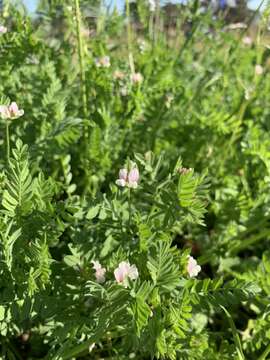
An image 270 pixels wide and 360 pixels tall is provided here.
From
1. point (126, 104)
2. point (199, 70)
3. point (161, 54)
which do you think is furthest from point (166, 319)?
point (199, 70)

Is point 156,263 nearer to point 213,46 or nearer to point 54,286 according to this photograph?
point 54,286

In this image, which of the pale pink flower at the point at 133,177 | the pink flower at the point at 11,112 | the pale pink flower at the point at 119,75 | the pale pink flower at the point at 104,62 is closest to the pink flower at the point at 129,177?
the pale pink flower at the point at 133,177

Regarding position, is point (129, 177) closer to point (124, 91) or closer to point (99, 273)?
point (99, 273)

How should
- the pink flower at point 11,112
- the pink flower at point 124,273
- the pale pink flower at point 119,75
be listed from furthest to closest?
the pale pink flower at point 119,75, the pink flower at point 11,112, the pink flower at point 124,273

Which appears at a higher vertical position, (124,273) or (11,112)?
(11,112)

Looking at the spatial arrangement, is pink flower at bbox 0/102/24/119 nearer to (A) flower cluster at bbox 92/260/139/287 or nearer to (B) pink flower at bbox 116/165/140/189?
(B) pink flower at bbox 116/165/140/189

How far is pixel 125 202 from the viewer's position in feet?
5.64

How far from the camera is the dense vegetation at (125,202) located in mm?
1372

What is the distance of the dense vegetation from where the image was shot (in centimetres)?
137

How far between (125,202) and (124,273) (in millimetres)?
427

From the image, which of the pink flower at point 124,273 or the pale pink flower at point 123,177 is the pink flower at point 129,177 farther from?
the pink flower at point 124,273

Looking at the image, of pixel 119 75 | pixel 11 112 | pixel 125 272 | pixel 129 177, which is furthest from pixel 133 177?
pixel 119 75

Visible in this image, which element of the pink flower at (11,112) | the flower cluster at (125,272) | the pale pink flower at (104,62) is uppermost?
the pink flower at (11,112)

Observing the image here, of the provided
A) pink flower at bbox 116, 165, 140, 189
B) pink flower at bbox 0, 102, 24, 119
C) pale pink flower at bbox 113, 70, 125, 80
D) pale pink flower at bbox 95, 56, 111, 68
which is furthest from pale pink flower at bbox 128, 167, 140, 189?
pale pink flower at bbox 113, 70, 125, 80
